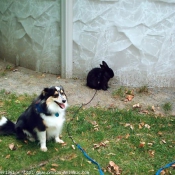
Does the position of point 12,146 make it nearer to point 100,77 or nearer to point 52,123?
point 52,123

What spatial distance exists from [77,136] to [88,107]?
3.76 feet

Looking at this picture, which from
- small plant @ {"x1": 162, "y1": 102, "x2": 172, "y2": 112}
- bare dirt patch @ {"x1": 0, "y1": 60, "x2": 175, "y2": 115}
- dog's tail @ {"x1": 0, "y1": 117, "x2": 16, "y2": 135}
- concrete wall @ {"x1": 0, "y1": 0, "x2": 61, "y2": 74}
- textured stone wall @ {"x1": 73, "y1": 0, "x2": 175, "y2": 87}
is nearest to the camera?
dog's tail @ {"x1": 0, "y1": 117, "x2": 16, "y2": 135}

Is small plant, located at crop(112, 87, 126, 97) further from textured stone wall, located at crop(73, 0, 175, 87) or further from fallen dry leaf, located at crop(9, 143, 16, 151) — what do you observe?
fallen dry leaf, located at crop(9, 143, 16, 151)

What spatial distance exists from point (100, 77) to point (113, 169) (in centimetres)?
284

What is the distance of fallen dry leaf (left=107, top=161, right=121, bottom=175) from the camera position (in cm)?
431

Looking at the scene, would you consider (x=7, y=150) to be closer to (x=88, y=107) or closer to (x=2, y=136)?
(x=2, y=136)

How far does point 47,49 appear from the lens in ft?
24.8

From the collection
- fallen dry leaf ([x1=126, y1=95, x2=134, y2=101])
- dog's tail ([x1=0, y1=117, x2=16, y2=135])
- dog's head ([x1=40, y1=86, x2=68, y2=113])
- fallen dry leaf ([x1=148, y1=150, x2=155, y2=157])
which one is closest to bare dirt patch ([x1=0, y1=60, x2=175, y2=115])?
fallen dry leaf ([x1=126, y1=95, x2=134, y2=101])

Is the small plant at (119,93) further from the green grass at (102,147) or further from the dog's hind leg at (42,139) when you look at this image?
the dog's hind leg at (42,139)

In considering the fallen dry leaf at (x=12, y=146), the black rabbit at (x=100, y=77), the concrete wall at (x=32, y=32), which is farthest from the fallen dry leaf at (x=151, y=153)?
the concrete wall at (x=32, y=32)

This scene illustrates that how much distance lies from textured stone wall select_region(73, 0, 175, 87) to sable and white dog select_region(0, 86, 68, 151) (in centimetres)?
285

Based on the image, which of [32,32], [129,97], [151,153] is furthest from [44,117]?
[32,32]

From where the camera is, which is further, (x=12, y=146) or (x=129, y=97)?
(x=129, y=97)

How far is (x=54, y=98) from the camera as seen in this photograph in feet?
14.2
